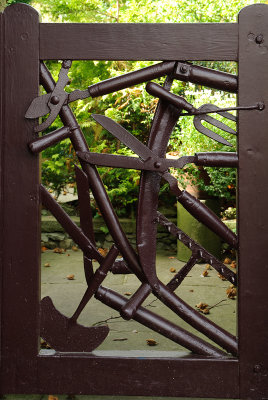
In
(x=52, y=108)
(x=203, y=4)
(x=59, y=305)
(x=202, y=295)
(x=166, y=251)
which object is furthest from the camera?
(x=203, y=4)

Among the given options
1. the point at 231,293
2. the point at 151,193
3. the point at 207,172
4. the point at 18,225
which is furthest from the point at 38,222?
the point at 207,172

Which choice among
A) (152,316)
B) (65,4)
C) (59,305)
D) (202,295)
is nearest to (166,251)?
(202,295)

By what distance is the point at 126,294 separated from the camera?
12.0ft

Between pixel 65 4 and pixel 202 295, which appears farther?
pixel 65 4

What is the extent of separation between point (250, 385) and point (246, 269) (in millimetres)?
460

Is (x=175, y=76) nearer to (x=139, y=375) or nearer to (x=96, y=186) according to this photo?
(x=96, y=186)

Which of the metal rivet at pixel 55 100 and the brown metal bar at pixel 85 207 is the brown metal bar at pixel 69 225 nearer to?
the brown metal bar at pixel 85 207

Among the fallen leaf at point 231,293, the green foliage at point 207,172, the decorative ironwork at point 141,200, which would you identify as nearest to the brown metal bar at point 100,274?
the decorative ironwork at point 141,200

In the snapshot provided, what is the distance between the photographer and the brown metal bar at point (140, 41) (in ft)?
5.75

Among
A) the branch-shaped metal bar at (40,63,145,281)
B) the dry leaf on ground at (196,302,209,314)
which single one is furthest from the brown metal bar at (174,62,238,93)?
the dry leaf on ground at (196,302,209,314)

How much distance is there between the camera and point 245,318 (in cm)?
177

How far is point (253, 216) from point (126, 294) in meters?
2.08

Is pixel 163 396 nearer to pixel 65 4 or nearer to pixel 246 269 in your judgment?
pixel 246 269

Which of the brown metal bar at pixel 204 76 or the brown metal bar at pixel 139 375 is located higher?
the brown metal bar at pixel 204 76
